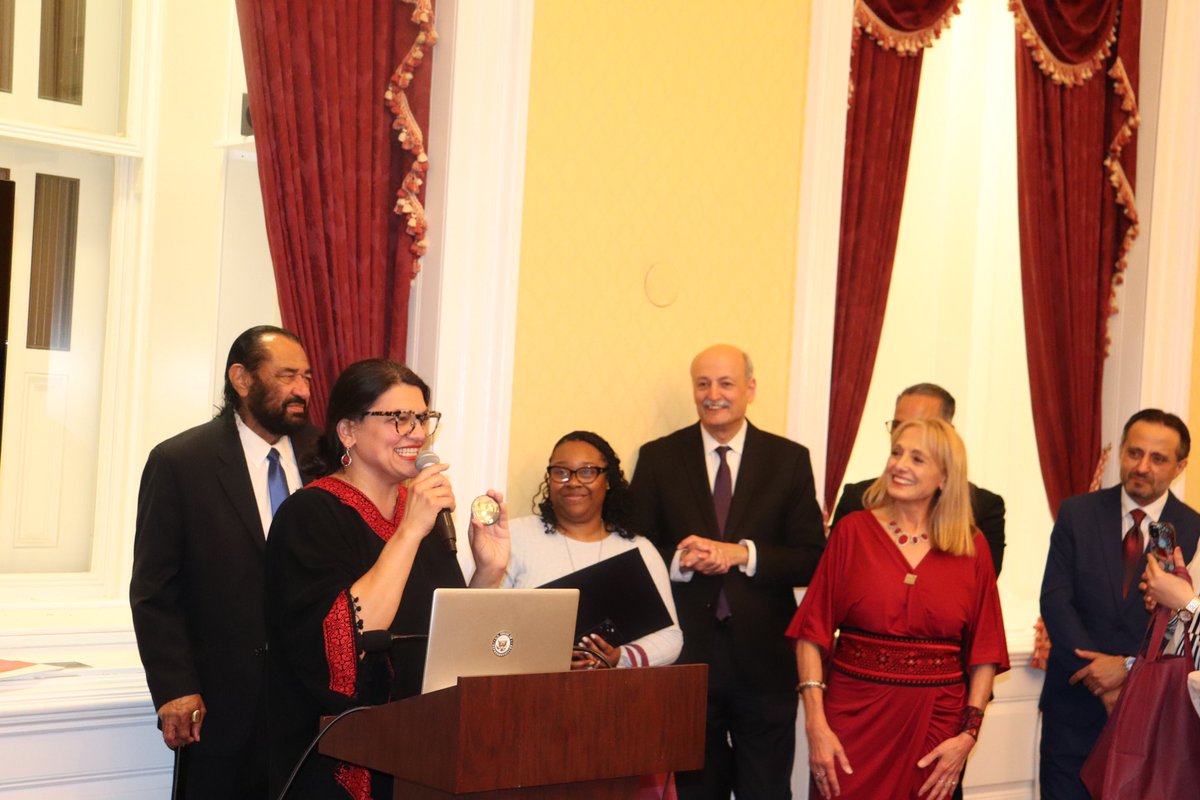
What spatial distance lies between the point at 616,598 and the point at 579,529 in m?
0.35

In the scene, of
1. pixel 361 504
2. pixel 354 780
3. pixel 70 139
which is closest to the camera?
pixel 354 780

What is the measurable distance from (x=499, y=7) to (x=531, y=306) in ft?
3.34

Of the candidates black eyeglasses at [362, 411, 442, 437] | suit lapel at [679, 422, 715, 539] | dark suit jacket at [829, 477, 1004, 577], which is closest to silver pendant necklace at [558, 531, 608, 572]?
suit lapel at [679, 422, 715, 539]

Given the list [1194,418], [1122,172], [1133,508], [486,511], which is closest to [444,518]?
[486,511]

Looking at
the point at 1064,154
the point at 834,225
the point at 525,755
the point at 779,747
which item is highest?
the point at 1064,154

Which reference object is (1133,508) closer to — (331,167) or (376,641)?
(331,167)

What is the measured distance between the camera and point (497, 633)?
2.63 m

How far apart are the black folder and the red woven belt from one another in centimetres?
71

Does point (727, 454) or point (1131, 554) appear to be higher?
point (727, 454)

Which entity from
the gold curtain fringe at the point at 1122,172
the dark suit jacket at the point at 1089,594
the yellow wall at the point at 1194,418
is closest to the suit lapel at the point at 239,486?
the dark suit jacket at the point at 1089,594

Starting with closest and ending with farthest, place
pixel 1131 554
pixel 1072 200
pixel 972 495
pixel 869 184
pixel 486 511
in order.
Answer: pixel 486 511, pixel 972 495, pixel 1131 554, pixel 869 184, pixel 1072 200

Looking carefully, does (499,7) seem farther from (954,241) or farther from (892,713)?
(954,241)

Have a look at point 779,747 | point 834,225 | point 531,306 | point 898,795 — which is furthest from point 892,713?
point 834,225

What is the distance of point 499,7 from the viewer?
14.6 feet
